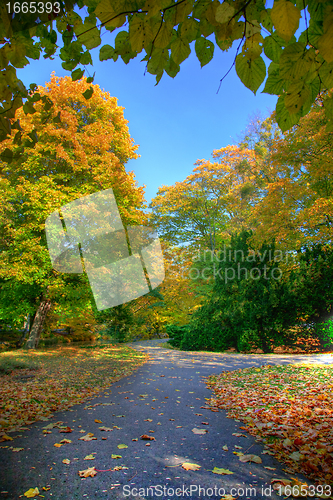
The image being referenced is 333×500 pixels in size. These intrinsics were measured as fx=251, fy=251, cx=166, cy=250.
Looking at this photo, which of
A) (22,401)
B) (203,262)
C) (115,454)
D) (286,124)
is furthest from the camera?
(203,262)

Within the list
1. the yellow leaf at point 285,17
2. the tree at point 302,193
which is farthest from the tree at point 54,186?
the yellow leaf at point 285,17

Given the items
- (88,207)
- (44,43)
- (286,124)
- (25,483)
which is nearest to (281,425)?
(25,483)

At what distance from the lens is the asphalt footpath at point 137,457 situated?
5.81 feet

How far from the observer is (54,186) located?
405 inches

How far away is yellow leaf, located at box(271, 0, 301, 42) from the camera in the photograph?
0.92 m

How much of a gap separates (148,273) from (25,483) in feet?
48.5

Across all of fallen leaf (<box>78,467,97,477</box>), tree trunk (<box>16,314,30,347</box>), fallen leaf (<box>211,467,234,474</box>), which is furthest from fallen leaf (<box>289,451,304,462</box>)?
tree trunk (<box>16,314,30,347</box>)

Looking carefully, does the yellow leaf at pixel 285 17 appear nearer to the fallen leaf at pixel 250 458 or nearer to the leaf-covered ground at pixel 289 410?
the leaf-covered ground at pixel 289 410

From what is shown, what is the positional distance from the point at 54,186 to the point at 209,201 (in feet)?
37.2

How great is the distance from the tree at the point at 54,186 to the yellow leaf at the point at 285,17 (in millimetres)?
9671

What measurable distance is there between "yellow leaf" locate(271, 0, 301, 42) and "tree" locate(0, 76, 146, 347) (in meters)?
9.67

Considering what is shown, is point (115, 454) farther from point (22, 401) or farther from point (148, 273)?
point (148, 273)

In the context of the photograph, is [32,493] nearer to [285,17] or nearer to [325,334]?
[285,17]

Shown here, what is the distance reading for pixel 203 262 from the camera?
52.4 ft
